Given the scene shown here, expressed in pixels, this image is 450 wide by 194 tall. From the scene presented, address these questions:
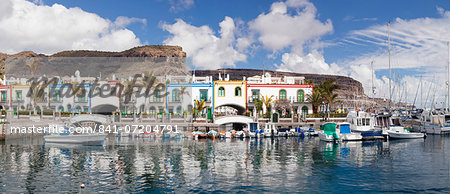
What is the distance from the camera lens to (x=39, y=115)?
59781mm

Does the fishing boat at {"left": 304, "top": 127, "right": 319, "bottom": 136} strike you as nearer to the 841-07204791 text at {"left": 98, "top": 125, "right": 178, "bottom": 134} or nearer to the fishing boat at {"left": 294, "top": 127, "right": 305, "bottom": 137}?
the fishing boat at {"left": 294, "top": 127, "right": 305, "bottom": 137}

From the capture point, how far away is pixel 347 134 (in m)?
51.5

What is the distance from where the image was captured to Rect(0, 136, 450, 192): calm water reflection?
21.0m

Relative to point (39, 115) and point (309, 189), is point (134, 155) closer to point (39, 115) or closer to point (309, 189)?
point (309, 189)

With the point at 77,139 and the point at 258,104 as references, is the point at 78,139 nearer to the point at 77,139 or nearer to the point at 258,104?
the point at 77,139

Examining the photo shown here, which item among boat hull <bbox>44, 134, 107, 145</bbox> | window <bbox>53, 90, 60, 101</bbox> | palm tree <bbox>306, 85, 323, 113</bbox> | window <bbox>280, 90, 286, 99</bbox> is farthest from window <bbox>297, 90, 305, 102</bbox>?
window <bbox>53, 90, 60, 101</bbox>

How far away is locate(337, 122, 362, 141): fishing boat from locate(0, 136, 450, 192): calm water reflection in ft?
45.9

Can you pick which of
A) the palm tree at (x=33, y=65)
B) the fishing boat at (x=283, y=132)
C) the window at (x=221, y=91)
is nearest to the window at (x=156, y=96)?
the window at (x=221, y=91)

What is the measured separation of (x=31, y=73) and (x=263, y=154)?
2204 inches

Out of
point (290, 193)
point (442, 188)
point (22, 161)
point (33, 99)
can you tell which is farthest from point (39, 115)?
point (442, 188)

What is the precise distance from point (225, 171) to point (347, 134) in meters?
31.8

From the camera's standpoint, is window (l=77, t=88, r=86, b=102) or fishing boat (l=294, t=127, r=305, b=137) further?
window (l=77, t=88, r=86, b=102)

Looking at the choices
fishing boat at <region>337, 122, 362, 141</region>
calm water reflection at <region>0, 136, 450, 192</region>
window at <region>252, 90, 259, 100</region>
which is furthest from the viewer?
window at <region>252, 90, 259, 100</region>

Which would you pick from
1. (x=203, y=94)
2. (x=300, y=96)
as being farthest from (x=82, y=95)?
(x=300, y=96)
